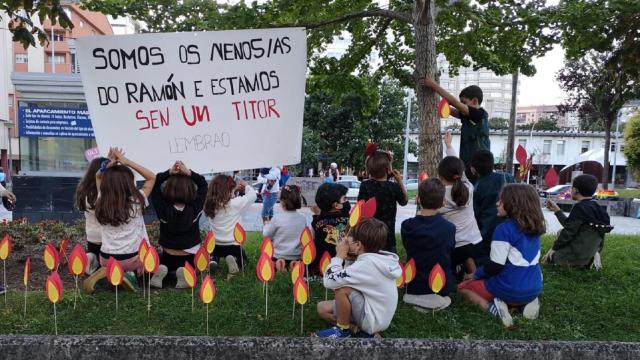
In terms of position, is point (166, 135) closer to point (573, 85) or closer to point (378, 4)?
point (378, 4)

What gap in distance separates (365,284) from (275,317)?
1008 mm

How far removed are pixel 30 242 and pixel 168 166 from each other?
11.1 ft

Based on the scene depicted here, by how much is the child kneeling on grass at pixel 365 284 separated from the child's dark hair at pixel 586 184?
109 inches

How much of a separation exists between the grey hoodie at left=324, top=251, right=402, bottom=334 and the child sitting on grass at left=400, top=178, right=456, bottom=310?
2.46 feet

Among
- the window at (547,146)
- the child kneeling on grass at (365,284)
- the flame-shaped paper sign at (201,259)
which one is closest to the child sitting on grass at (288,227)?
the flame-shaped paper sign at (201,259)

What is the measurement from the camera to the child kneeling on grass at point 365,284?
11.1ft

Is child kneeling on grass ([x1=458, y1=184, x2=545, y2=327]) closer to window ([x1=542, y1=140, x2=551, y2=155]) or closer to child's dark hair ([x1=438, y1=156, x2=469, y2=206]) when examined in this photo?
child's dark hair ([x1=438, y1=156, x2=469, y2=206])

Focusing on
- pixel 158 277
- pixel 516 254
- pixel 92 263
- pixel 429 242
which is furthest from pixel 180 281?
pixel 516 254

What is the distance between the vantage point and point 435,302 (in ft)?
13.7

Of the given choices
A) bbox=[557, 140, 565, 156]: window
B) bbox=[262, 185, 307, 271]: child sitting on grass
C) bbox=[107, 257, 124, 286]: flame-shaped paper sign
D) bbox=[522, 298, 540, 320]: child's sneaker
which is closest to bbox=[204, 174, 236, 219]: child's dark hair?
bbox=[262, 185, 307, 271]: child sitting on grass

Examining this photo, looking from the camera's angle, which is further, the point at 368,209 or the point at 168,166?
the point at 168,166

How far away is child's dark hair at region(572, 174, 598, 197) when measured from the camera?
5.15 metres

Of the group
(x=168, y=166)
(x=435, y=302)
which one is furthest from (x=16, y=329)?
(x=435, y=302)

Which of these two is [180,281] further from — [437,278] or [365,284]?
[437,278]
